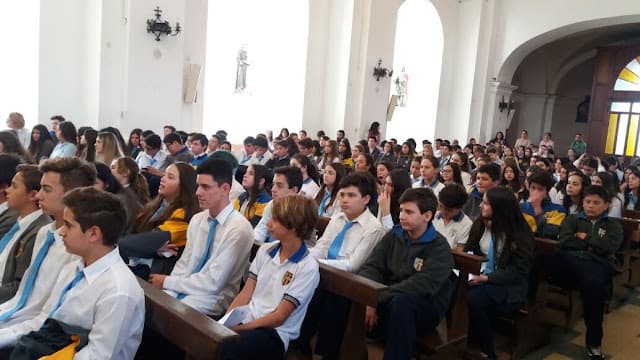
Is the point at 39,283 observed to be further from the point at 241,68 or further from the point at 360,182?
the point at 241,68

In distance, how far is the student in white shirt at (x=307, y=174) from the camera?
528cm

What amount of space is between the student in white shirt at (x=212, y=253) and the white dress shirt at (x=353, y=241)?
0.59 metres

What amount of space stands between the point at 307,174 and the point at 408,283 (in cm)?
270

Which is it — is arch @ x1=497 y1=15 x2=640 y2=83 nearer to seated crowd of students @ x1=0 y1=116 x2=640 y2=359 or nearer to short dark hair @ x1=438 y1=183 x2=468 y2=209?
seated crowd of students @ x1=0 y1=116 x2=640 y2=359

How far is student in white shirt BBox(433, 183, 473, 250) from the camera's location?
3891 mm

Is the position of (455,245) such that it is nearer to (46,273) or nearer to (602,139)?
(46,273)

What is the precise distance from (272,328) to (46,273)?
1.05m

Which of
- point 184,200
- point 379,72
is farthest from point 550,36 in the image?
point 184,200

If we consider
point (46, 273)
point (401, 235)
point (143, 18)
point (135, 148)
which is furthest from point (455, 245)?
point (143, 18)

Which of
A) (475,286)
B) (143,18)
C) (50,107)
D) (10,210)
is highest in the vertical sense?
(143,18)

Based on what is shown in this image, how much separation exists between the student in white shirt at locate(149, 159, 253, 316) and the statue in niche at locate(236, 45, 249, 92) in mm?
9060

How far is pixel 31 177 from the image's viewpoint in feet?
9.08

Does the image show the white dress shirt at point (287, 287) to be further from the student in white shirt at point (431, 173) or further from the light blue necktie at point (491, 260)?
the student in white shirt at point (431, 173)

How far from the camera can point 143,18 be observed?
861cm
